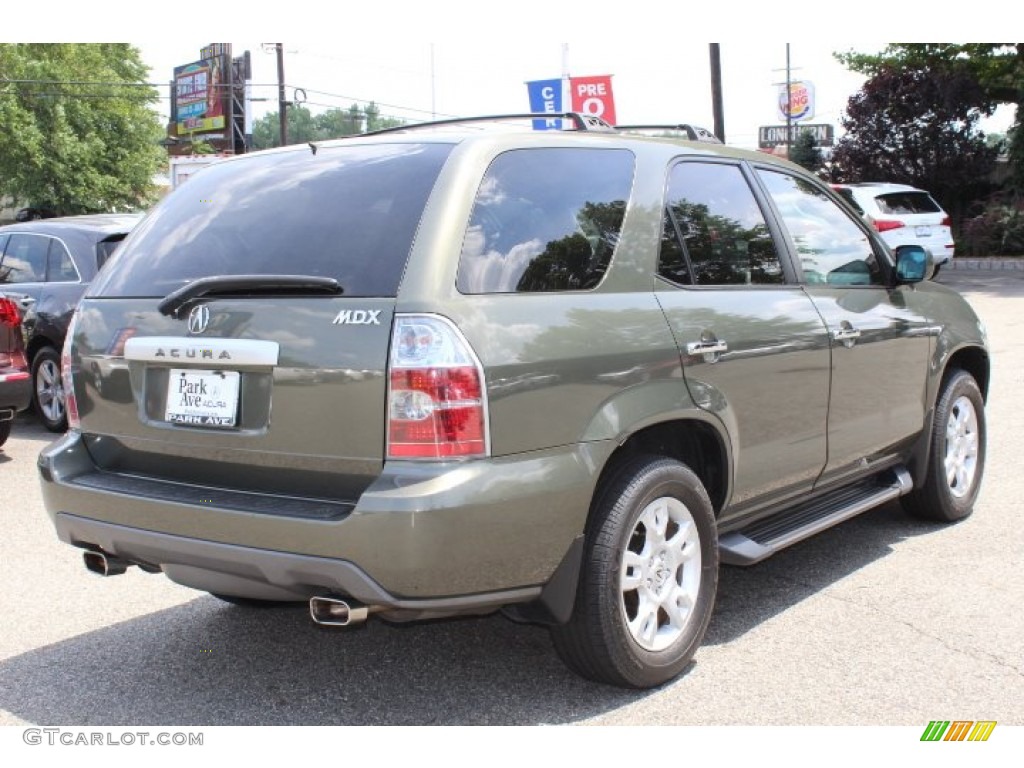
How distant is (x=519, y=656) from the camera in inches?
156

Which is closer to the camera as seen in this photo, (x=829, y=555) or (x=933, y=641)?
(x=933, y=641)

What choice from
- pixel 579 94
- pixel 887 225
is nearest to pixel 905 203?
pixel 887 225

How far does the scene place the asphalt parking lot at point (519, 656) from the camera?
11.3 feet

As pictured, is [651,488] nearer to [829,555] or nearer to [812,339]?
[812,339]

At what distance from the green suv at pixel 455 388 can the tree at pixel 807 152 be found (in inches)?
1264

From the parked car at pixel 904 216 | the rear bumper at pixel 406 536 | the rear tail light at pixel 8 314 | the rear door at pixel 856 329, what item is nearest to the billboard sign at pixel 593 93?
the parked car at pixel 904 216

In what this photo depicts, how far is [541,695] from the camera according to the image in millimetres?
3588

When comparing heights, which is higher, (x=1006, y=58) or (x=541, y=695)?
(x=1006, y=58)

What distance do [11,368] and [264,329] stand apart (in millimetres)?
5250

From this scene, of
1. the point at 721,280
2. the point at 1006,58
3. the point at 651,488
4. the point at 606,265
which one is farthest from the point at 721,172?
the point at 1006,58

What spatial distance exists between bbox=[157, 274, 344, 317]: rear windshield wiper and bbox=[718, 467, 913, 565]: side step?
1745 millimetres

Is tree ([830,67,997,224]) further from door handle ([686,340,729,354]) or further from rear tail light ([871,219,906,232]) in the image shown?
door handle ([686,340,729,354])
